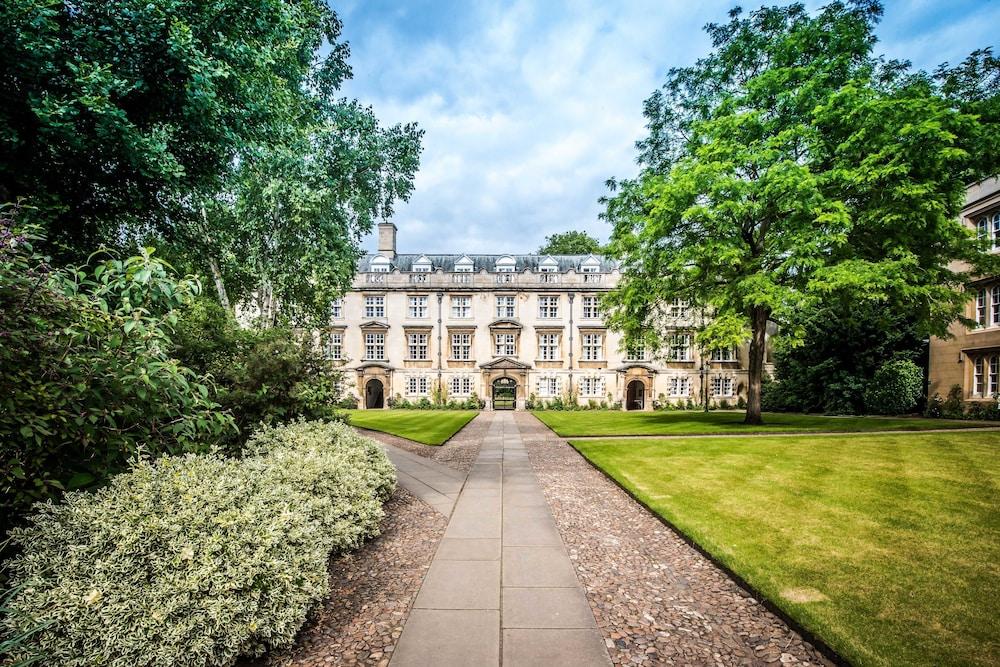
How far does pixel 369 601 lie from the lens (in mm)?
4035

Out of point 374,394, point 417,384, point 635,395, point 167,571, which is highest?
point 167,571

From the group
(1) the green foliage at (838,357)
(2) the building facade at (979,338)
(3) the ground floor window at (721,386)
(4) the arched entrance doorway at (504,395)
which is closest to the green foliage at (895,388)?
(1) the green foliage at (838,357)

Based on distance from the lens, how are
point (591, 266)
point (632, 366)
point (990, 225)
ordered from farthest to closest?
point (591, 266) < point (632, 366) < point (990, 225)

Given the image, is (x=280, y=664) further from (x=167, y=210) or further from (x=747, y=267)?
(x=747, y=267)

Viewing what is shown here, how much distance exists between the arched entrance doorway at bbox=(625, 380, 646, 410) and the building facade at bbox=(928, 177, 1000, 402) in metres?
17.4

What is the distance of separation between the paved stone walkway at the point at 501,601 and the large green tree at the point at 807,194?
12.0 m

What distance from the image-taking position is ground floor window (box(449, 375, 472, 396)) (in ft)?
114

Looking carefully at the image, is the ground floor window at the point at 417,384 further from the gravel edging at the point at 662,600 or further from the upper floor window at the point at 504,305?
the gravel edging at the point at 662,600

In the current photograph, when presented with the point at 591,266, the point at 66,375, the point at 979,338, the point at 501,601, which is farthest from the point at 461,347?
the point at 66,375

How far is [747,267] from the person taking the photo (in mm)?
15969

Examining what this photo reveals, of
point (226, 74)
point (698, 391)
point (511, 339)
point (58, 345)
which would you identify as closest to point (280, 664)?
point (58, 345)

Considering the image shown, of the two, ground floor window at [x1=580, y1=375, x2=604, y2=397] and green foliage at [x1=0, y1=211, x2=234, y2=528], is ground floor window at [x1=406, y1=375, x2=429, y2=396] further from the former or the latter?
green foliage at [x1=0, y1=211, x2=234, y2=528]

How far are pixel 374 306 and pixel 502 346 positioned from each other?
10704 millimetres

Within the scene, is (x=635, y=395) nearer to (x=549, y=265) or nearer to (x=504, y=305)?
(x=549, y=265)
